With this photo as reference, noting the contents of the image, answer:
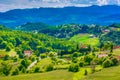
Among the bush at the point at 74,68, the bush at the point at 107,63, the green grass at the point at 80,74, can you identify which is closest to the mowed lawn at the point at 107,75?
the green grass at the point at 80,74

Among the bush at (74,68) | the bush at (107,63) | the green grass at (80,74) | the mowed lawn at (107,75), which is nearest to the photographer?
the mowed lawn at (107,75)

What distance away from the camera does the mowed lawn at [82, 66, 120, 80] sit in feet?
427

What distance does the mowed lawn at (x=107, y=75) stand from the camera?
427 ft

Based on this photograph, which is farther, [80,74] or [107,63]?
[107,63]

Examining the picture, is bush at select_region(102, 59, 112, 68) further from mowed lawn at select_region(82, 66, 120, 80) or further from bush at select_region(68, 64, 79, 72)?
bush at select_region(68, 64, 79, 72)

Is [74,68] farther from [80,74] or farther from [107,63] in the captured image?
[107,63]

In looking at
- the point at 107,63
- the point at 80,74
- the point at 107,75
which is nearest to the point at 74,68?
the point at 80,74

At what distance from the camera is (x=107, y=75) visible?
441 ft

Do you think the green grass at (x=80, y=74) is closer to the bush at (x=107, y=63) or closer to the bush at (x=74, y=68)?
the bush at (x=74, y=68)

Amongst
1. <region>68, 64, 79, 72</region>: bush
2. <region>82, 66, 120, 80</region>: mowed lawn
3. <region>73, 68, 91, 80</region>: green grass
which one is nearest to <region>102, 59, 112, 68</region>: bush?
<region>82, 66, 120, 80</region>: mowed lawn

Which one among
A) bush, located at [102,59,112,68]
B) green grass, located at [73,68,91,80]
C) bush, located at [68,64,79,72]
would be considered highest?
bush, located at [102,59,112,68]

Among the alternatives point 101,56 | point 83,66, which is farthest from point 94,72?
point 101,56

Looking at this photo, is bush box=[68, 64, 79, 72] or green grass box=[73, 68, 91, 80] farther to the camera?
bush box=[68, 64, 79, 72]

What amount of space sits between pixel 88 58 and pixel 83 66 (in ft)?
23.6
